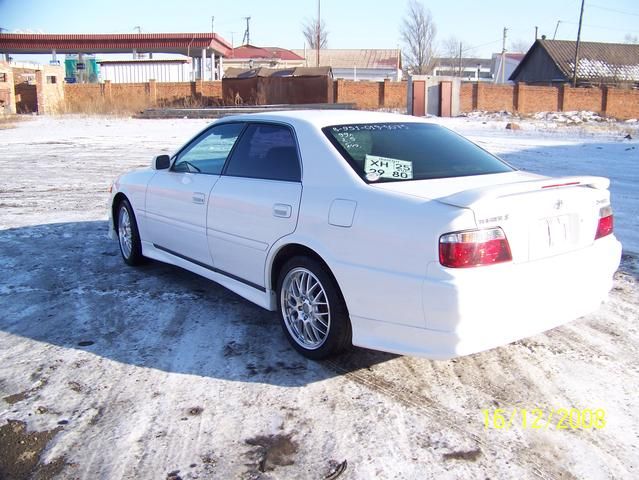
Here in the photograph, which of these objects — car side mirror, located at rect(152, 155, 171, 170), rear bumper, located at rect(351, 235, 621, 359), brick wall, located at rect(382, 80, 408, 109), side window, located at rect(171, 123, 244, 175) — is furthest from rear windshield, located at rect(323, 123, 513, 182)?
brick wall, located at rect(382, 80, 408, 109)

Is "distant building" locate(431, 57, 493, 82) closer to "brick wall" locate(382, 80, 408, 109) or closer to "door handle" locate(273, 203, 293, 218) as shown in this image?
"brick wall" locate(382, 80, 408, 109)

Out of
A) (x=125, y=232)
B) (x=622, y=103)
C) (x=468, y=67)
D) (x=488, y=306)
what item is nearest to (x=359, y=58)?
(x=622, y=103)

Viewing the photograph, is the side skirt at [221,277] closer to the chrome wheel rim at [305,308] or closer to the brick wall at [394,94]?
the chrome wheel rim at [305,308]

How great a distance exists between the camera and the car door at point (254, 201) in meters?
4.04

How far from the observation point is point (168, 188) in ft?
17.3

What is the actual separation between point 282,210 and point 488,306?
1469 millimetres

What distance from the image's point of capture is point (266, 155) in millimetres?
4426

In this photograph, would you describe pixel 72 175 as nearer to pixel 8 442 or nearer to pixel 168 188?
pixel 168 188

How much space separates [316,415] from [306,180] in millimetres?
1445

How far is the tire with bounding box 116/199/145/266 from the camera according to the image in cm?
591

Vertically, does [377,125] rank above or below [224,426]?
above

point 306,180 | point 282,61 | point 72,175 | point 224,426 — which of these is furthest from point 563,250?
point 282,61
